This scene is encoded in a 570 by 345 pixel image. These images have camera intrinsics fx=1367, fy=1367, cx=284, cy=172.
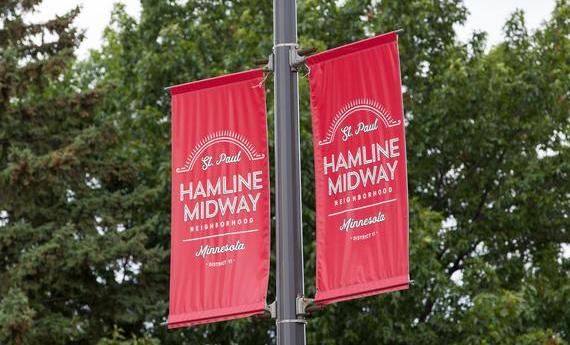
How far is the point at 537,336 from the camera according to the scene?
22562 millimetres

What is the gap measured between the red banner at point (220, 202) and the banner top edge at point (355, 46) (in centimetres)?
49

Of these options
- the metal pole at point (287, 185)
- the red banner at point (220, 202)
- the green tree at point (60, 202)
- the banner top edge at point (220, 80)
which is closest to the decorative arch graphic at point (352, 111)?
the metal pole at point (287, 185)

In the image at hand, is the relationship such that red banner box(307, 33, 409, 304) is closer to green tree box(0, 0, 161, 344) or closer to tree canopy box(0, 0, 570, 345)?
tree canopy box(0, 0, 570, 345)

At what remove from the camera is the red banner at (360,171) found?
9125 mm

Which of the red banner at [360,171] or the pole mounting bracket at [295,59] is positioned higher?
the pole mounting bracket at [295,59]

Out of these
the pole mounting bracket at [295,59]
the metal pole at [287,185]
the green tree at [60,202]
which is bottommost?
the metal pole at [287,185]

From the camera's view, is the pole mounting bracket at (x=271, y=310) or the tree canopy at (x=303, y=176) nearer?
the pole mounting bracket at (x=271, y=310)

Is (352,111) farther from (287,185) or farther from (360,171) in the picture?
(287,185)

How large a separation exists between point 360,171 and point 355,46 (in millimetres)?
930

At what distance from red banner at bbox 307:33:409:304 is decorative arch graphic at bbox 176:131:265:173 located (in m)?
0.52

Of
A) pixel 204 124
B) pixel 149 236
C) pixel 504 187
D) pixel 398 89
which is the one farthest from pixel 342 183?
pixel 504 187

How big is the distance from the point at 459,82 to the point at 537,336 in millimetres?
5846

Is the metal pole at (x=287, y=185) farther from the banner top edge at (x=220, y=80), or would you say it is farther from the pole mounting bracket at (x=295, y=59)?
the banner top edge at (x=220, y=80)

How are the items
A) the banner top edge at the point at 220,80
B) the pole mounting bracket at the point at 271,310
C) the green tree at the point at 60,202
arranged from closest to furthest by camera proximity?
the pole mounting bracket at the point at 271,310, the banner top edge at the point at 220,80, the green tree at the point at 60,202
